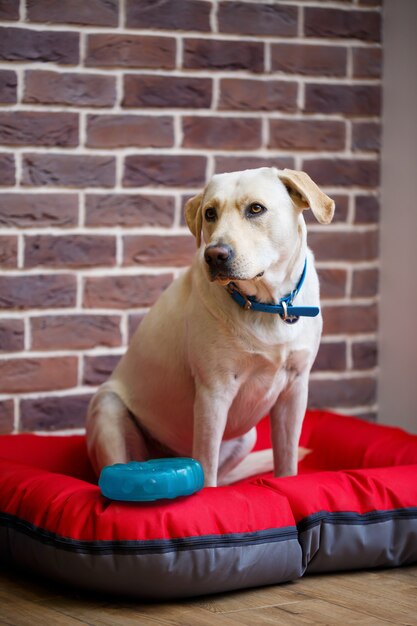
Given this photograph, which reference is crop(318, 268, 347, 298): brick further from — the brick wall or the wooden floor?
the wooden floor

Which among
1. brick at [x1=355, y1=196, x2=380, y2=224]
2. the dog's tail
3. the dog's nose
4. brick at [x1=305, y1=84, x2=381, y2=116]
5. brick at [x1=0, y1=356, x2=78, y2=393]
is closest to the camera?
the dog's nose

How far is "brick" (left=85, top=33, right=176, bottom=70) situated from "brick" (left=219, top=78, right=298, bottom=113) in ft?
0.76

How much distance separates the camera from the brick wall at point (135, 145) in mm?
3193

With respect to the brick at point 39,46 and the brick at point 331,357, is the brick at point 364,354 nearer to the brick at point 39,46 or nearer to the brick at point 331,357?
the brick at point 331,357

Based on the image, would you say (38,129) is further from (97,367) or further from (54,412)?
(54,412)

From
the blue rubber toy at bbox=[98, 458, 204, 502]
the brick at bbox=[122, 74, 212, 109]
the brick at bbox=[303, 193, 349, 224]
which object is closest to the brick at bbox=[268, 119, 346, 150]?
the brick at bbox=[303, 193, 349, 224]

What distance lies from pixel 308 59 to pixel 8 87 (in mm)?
1132

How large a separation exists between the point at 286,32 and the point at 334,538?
79.0 inches

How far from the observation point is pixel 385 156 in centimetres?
369

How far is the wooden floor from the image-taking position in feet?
6.52

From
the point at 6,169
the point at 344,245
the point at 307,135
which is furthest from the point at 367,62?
the point at 6,169

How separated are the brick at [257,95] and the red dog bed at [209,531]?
1.59 meters

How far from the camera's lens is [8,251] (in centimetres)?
319

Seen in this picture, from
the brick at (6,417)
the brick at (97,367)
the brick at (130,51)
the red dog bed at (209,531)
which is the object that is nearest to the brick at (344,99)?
the brick at (130,51)
